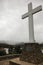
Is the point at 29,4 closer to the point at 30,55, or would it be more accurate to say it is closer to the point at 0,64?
the point at 30,55

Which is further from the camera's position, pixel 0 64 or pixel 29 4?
pixel 29 4

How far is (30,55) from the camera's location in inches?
233

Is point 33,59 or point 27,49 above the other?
point 27,49

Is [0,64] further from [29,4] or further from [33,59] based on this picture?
[29,4]

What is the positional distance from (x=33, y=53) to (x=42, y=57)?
0.72 m

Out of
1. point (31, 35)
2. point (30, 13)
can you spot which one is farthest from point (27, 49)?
point (30, 13)

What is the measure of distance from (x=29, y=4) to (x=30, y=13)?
26.5 inches

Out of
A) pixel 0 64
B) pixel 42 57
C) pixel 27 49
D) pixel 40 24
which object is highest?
pixel 40 24

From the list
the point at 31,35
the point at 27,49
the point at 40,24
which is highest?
the point at 40,24

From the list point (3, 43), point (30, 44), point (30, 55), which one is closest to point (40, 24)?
point (30, 44)

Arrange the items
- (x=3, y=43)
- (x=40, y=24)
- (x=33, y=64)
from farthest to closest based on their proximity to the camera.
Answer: (x=3, y=43)
(x=40, y=24)
(x=33, y=64)

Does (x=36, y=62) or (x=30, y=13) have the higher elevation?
(x=30, y=13)

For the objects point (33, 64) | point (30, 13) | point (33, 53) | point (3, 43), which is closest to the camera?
point (33, 64)

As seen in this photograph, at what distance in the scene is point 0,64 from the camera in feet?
19.6
